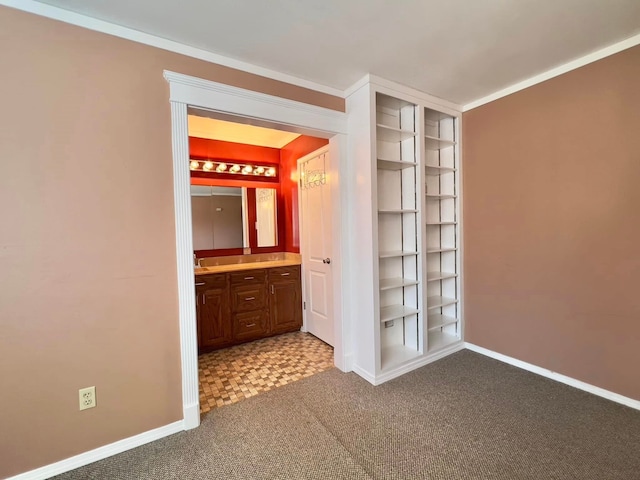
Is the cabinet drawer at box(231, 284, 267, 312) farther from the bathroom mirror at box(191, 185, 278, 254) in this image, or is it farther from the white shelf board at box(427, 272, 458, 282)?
the white shelf board at box(427, 272, 458, 282)

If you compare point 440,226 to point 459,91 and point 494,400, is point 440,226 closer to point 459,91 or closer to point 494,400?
point 459,91

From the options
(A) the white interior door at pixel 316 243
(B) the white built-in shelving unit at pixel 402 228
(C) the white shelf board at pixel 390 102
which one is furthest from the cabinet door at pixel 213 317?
(C) the white shelf board at pixel 390 102

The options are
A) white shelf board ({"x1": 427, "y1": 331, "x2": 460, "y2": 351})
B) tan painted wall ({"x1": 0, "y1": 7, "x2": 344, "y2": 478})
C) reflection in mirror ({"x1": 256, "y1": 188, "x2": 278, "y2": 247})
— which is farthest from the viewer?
reflection in mirror ({"x1": 256, "y1": 188, "x2": 278, "y2": 247})

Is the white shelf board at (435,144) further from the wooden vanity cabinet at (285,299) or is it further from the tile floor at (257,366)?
the tile floor at (257,366)

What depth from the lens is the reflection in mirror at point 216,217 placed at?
3512 mm

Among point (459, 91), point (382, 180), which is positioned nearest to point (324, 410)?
point (382, 180)

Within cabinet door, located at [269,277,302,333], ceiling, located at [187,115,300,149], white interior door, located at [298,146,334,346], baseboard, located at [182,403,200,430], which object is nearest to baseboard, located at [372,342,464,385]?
A: white interior door, located at [298,146,334,346]

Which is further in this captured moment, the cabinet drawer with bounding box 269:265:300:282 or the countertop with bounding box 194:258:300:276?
the cabinet drawer with bounding box 269:265:300:282

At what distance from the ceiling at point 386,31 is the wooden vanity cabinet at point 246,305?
2106 mm

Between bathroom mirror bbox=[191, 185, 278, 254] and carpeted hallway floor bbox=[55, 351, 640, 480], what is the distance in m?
2.03

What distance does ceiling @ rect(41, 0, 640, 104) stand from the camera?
5.07 ft

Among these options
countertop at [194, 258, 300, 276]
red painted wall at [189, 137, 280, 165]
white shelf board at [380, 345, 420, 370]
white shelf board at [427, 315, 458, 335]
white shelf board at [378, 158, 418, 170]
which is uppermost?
red painted wall at [189, 137, 280, 165]

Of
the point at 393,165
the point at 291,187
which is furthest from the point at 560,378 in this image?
the point at 291,187

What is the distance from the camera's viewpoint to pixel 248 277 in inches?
128
